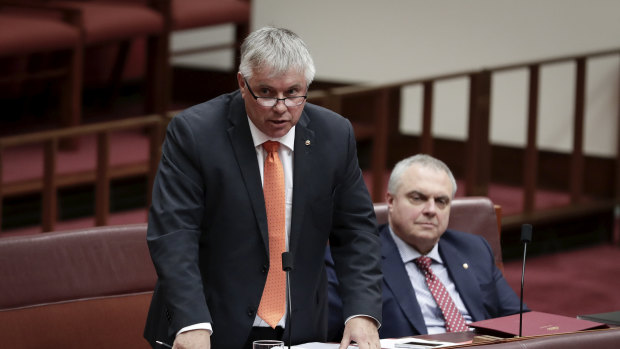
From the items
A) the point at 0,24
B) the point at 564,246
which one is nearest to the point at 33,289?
the point at 0,24

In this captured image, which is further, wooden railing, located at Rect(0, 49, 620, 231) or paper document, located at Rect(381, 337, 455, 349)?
wooden railing, located at Rect(0, 49, 620, 231)

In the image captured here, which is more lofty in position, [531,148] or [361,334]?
[531,148]

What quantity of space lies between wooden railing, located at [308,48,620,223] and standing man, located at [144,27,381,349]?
92.0 inches

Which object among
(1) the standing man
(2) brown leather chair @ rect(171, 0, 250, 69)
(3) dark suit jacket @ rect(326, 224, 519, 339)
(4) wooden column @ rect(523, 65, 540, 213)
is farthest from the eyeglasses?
(2) brown leather chair @ rect(171, 0, 250, 69)

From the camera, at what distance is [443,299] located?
326 cm

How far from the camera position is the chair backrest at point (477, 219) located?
3.63 meters

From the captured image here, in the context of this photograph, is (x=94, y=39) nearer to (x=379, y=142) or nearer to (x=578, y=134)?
(x=379, y=142)

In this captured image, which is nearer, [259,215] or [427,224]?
[259,215]

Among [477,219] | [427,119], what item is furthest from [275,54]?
[427,119]

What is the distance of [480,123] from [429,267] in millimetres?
2262

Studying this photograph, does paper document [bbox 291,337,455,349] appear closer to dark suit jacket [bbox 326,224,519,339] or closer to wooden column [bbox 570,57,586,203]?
dark suit jacket [bbox 326,224,519,339]

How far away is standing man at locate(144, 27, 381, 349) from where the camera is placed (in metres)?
2.23

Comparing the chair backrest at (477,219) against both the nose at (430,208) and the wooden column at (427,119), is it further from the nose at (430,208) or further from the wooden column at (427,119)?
the wooden column at (427,119)

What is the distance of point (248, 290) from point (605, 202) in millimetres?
3950
